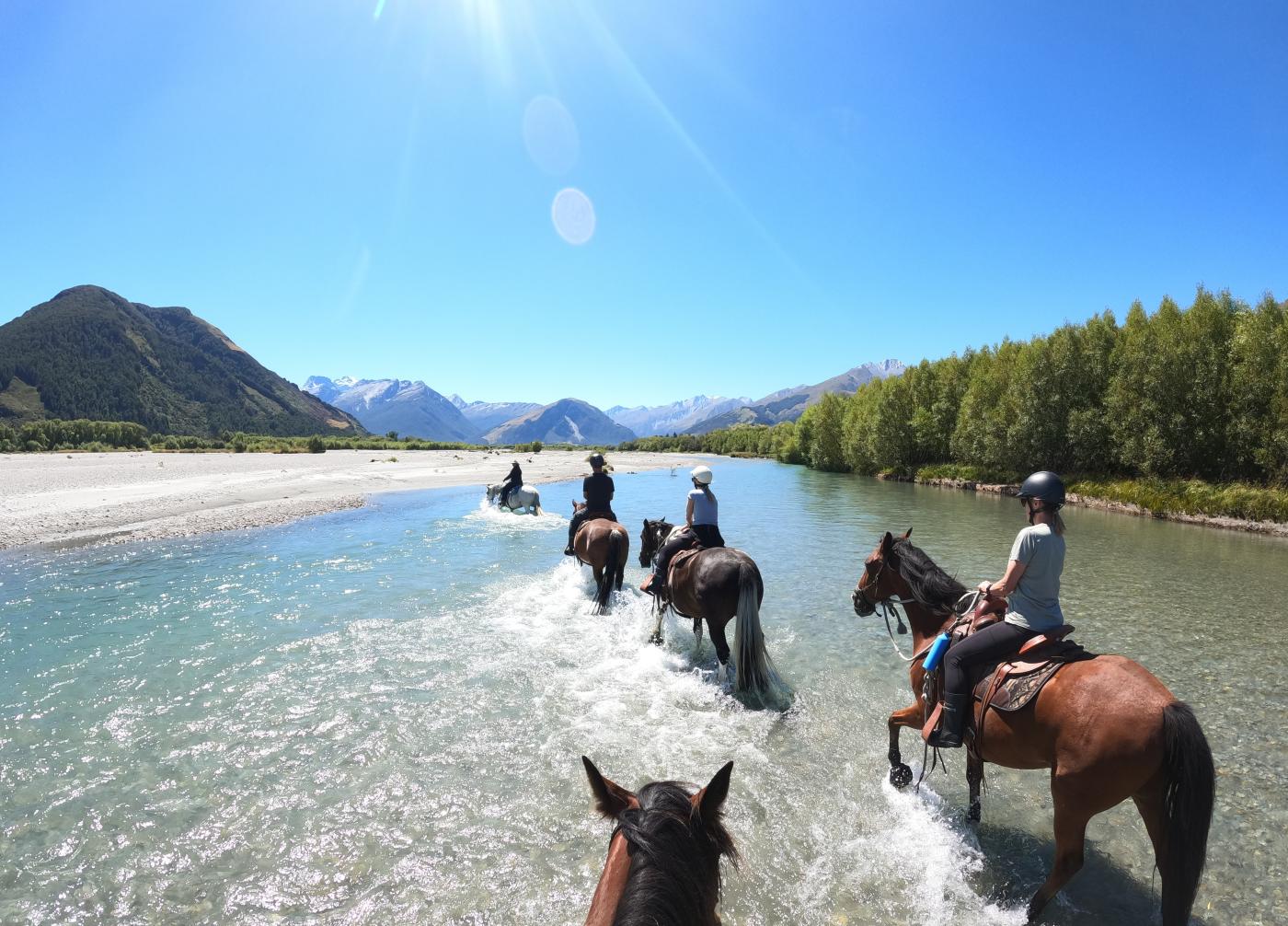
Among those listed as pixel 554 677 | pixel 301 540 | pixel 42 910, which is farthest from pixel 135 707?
pixel 301 540

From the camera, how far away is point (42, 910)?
4.10 metres

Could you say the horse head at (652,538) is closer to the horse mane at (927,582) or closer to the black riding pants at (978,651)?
the horse mane at (927,582)

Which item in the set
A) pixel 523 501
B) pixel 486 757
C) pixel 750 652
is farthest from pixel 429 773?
pixel 523 501

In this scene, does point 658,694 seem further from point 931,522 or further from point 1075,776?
point 931,522

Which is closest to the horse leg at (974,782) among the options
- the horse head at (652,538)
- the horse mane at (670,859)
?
the horse mane at (670,859)

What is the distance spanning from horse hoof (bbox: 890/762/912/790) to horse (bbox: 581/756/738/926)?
4.42 metres

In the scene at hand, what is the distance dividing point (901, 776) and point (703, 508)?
4897 millimetres

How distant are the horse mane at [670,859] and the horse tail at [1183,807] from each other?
3.11 m

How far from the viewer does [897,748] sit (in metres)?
5.83

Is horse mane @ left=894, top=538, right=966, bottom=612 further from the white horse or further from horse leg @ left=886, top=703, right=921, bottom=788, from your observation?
the white horse

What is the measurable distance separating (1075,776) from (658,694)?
5.17 m

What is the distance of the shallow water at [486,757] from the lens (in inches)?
172

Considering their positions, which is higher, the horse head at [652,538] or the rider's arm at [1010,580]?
the rider's arm at [1010,580]

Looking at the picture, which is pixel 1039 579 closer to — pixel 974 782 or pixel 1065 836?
pixel 1065 836
